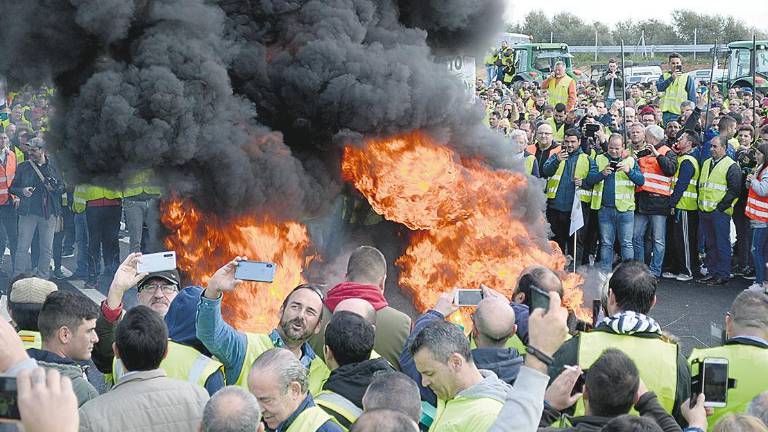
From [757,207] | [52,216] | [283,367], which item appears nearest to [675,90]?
[757,207]

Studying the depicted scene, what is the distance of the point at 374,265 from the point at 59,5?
4153 millimetres

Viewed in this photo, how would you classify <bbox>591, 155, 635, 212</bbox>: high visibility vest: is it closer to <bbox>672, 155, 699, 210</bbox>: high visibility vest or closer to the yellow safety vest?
<bbox>672, 155, 699, 210</bbox>: high visibility vest

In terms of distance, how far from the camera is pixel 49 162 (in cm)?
1277

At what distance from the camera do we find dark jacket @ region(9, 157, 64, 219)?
41.4ft

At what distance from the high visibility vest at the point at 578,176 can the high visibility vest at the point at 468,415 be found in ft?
27.0

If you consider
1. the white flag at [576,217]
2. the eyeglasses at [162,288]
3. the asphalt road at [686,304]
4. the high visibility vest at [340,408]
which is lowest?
the asphalt road at [686,304]

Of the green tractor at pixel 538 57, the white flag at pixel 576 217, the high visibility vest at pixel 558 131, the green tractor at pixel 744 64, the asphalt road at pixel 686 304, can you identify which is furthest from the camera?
the green tractor at pixel 538 57

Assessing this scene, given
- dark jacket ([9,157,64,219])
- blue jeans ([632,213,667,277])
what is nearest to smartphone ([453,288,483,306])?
blue jeans ([632,213,667,277])

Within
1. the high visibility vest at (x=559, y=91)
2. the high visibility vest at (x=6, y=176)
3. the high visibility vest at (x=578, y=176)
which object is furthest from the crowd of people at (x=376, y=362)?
the high visibility vest at (x=559, y=91)

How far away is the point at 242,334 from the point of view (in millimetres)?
5426

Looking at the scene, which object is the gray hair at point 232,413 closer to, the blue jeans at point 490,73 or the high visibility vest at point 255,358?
the high visibility vest at point 255,358

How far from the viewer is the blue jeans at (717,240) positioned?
1209 cm

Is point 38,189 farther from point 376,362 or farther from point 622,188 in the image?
point 376,362

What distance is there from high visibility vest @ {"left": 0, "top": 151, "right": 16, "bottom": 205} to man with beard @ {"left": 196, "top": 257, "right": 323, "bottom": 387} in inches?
333
